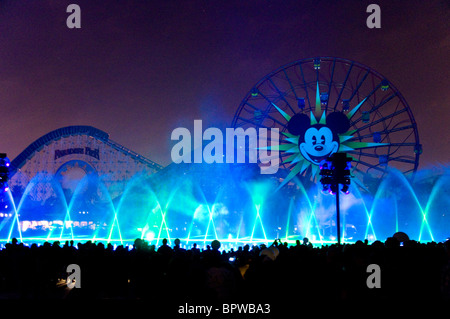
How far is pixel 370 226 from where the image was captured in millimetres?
44531

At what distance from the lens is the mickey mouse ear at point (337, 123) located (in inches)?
1340

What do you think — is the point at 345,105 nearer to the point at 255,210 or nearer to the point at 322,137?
the point at 322,137

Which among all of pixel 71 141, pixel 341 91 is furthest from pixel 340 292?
pixel 71 141

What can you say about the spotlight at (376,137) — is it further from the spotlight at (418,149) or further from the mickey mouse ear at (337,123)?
the mickey mouse ear at (337,123)

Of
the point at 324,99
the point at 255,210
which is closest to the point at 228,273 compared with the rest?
the point at 324,99

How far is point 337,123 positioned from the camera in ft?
112

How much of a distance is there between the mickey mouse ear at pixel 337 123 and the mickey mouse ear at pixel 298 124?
73.8 inches

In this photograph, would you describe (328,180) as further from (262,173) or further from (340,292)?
(262,173)

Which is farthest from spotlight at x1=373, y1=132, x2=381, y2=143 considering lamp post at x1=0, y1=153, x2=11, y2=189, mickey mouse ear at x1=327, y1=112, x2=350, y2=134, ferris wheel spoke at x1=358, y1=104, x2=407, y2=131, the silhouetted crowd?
lamp post at x1=0, y1=153, x2=11, y2=189

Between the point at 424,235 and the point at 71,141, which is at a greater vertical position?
the point at 71,141

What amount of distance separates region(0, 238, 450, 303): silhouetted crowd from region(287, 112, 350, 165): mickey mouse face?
2162cm

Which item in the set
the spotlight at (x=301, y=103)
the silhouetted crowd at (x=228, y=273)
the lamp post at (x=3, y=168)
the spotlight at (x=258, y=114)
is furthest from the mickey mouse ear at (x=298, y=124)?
the lamp post at (x=3, y=168)
